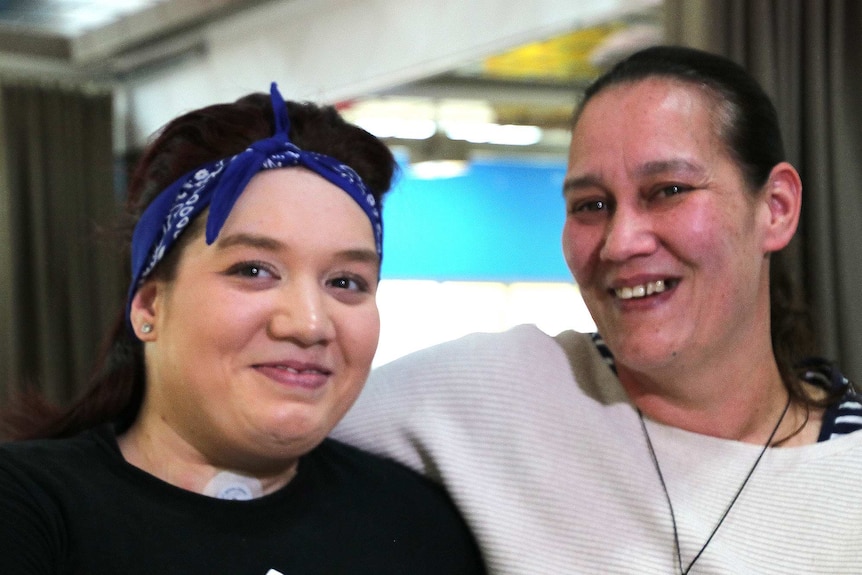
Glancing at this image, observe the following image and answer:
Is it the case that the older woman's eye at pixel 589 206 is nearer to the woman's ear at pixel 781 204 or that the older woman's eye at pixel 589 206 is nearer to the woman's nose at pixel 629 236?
the woman's nose at pixel 629 236

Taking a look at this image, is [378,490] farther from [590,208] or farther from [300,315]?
[590,208]

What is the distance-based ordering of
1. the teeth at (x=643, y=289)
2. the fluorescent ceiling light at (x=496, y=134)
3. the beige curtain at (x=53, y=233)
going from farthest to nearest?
the fluorescent ceiling light at (x=496, y=134), the beige curtain at (x=53, y=233), the teeth at (x=643, y=289)

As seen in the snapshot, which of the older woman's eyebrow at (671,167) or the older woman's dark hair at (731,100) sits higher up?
the older woman's dark hair at (731,100)

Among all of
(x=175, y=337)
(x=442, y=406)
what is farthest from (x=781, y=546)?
(x=175, y=337)

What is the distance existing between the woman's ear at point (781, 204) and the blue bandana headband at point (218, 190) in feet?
2.36

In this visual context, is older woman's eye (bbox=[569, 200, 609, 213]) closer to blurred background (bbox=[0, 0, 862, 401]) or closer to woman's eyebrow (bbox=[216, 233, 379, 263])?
woman's eyebrow (bbox=[216, 233, 379, 263])

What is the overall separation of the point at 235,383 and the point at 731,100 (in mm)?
974

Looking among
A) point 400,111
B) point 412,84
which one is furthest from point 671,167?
point 400,111

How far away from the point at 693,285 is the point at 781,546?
0.43 m

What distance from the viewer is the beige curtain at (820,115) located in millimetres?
2561

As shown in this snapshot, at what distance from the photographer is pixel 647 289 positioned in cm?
184

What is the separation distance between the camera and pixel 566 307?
8453 mm

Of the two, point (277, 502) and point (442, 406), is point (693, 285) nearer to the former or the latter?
point (442, 406)

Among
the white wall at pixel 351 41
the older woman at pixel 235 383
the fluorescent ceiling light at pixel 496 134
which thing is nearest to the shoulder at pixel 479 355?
the older woman at pixel 235 383
